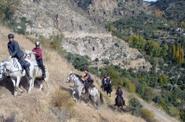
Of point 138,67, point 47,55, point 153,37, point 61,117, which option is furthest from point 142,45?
point 61,117

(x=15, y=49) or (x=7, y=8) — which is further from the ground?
(x=15, y=49)

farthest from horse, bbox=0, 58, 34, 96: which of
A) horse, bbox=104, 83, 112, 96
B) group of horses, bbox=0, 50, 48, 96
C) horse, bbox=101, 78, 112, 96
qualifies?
horse, bbox=104, 83, 112, 96

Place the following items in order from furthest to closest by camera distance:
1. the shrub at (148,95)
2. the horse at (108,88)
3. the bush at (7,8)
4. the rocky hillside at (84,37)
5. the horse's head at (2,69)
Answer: the rocky hillside at (84,37)
the shrub at (148,95)
the bush at (7,8)
the horse at (108,88)
the horse's head at (2,69)

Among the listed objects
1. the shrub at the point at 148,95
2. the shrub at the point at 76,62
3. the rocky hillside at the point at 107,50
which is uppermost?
the shrub at the point at 76,62

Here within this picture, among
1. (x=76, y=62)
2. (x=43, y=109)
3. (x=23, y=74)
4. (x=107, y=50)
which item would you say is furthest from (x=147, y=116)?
(x=107, y=50)

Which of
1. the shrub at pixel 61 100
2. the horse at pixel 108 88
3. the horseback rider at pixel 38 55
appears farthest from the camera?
the horse at pixel 108 88

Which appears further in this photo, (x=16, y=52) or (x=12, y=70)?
(x=16, y=52)

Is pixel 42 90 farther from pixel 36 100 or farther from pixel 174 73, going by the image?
pixel 174 73

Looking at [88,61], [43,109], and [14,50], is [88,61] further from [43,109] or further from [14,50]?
[14,50]

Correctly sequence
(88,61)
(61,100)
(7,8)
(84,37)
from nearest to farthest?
(61,100) < (7,8) < (88,61) < (84,37)

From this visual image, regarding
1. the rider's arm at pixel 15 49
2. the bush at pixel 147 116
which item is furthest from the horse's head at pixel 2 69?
the bush at pixel 147 116

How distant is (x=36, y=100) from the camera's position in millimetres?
19406

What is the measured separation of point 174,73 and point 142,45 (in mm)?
33949

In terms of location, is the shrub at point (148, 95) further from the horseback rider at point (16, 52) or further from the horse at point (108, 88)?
the horseback rider at point (16, 52)
